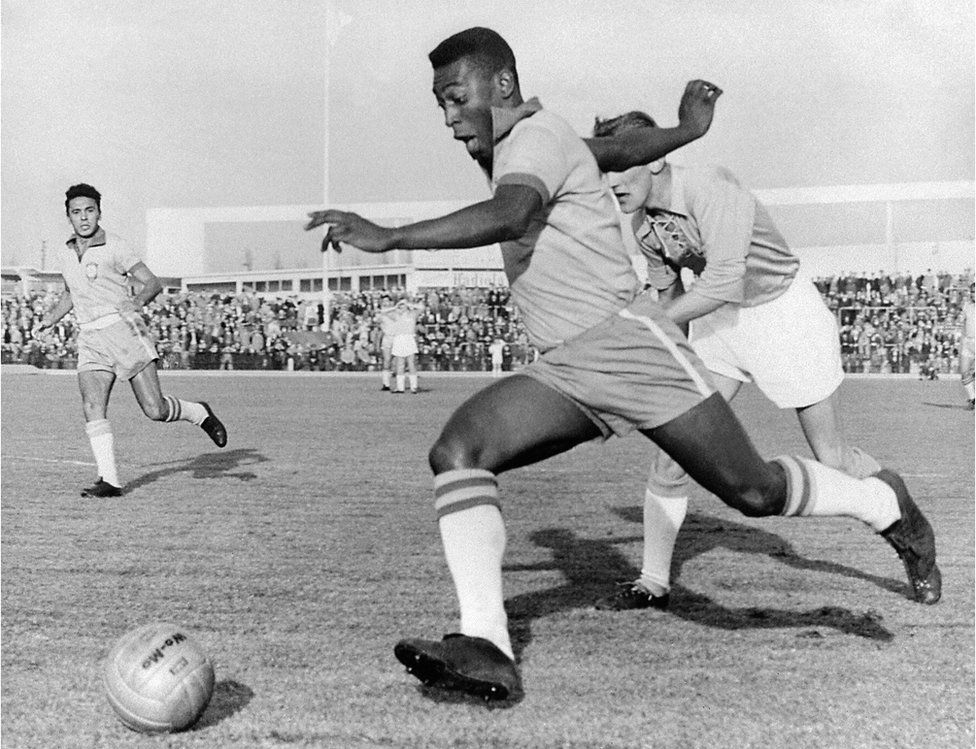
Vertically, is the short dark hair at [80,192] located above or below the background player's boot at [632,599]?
above

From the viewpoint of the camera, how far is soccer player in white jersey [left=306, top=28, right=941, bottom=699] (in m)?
3.77

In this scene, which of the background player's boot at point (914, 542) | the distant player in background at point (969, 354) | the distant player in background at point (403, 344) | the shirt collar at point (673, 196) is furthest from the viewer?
the distant player in background at point (403, 344)

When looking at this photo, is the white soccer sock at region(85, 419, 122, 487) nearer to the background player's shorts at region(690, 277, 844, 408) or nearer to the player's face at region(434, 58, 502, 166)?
the background player's shorts at region(690, 277, 844, 408)

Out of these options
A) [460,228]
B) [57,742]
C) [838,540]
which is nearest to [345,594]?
[57,742]

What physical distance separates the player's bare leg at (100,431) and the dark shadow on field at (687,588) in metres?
3.71

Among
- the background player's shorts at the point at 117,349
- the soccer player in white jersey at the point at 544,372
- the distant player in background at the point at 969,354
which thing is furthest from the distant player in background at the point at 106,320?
the distant player in background at the point at 969,354

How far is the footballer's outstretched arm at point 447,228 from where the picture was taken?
3482mm

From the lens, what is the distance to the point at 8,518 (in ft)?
25.6

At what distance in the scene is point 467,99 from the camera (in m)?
3.88

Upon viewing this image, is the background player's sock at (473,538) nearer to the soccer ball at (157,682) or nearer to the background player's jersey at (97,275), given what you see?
the soccer ball at (157,682)

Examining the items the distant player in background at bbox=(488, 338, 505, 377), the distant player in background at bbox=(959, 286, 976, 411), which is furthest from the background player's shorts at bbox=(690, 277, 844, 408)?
the distant player in background at bbox=(488, 338, 505, 377)

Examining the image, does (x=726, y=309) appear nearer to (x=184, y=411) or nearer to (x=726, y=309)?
(x=726, y=309)

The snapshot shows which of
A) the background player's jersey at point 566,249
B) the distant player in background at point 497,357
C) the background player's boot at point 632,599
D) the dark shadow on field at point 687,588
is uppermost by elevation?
the background player's jersey at point 566,249

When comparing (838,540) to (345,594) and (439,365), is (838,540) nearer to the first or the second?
(345,594)
